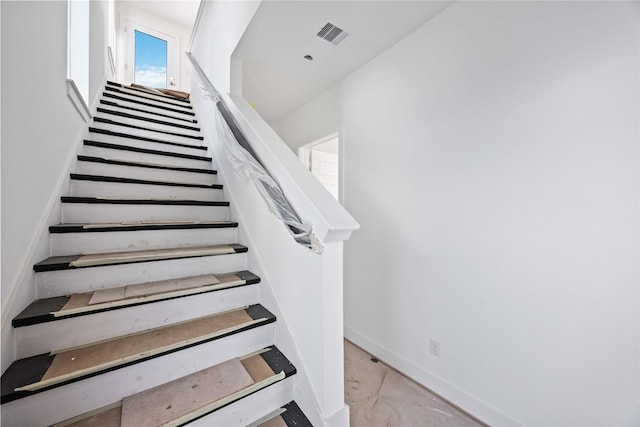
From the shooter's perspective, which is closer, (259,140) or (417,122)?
(259,140)

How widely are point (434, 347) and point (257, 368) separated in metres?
1.16

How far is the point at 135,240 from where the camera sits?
4.69 feet

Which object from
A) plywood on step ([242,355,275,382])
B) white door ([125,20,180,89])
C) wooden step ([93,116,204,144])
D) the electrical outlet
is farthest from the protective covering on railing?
white door ([125,20,180,89])

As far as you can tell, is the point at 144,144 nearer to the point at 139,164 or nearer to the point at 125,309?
the point at 139,164

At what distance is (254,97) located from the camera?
2.78 metres

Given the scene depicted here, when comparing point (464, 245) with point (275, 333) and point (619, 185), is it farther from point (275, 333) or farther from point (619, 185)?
point (275, 333)

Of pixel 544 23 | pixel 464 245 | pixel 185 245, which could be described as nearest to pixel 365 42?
pixel 544 23

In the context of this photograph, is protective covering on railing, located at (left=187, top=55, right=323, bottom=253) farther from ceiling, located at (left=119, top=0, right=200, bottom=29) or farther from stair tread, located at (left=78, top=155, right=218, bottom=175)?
ceiling, located at (left=119, top=0, right=200, bottom=29)

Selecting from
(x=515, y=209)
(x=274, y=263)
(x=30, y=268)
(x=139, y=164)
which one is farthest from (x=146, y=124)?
(x=515, y=209)

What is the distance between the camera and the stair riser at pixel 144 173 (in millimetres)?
1699

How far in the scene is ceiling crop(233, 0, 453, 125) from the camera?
4.87 ft

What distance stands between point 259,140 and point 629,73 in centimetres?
163

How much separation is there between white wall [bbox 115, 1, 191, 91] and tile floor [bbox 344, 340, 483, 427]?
6183mm

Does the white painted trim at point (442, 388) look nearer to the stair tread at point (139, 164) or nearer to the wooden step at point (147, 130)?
the stair tread at point (139, 164)
